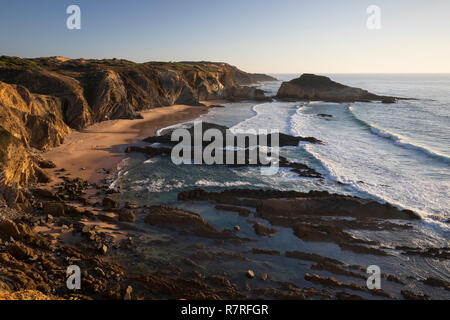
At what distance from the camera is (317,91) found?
75438 mm

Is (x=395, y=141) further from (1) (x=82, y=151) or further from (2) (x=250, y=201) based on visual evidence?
(1) (x=82, y=151)

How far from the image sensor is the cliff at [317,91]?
237 ft

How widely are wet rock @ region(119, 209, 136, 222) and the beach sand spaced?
5.28 m

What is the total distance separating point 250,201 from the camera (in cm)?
1457

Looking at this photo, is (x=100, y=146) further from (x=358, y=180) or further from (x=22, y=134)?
(x=358, y=180)

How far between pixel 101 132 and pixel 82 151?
7.60 m

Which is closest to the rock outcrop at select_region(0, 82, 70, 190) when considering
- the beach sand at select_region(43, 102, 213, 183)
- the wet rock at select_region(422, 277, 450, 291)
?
the beach sand at select_region(43, 102, 213, 183)

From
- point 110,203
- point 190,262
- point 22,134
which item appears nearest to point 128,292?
point 190,262

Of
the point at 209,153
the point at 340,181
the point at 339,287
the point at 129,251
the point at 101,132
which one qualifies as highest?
the point at 101,132

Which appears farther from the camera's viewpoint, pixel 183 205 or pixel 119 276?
pixel 183 205

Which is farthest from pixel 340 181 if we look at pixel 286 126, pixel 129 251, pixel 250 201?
pixel 286 126

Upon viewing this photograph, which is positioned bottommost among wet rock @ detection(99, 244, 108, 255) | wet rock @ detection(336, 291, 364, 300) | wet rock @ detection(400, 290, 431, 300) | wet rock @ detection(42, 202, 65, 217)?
wet rock @ detection(400, 290, 431, 300)

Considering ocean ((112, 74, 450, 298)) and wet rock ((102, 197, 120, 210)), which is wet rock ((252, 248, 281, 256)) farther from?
wet rock ((102, 197, 120, 210))

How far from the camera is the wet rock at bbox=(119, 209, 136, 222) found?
1233cm
